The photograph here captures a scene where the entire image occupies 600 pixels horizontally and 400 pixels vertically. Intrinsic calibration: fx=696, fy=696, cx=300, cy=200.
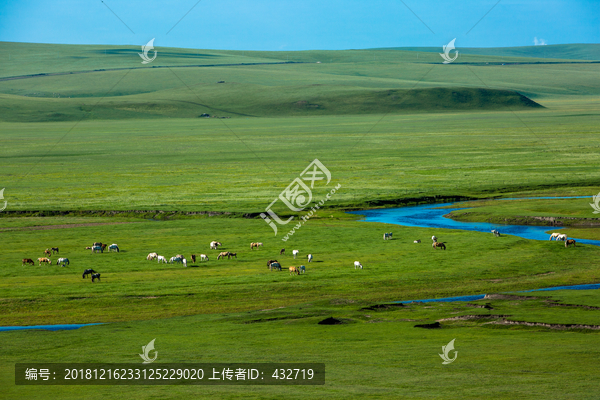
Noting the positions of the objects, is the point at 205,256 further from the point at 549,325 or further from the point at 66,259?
the point at 549,325

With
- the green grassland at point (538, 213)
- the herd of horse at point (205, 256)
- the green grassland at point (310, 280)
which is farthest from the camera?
the green grassland at point (538, 213)

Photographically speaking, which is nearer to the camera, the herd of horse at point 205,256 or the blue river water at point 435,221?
the herd of horse at point 205,256

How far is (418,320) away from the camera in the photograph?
89.4 feet

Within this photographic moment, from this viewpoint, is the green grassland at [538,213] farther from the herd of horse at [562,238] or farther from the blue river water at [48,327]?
the blue river water at [48,327]

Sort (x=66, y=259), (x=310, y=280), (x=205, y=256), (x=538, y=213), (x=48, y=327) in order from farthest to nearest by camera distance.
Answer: (x=538, y=213), (x=205, y=256), (x=66, y=259), (x=310, y=280), (x=48, y=327)

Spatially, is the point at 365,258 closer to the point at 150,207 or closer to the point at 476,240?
the point at 476,240

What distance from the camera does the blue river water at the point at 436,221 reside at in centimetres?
4788

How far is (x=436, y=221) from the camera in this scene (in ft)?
175

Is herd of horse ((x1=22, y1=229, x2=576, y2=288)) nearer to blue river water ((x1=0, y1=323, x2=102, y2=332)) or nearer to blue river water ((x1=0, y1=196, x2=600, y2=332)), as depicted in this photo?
blue river water ((x1=0, y1=196, x2=600, y2=332))

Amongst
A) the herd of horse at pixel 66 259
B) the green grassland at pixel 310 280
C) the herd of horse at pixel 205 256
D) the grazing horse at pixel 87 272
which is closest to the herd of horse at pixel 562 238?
the herd of horse at pixel 205 256

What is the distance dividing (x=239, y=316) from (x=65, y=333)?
6.81 meters

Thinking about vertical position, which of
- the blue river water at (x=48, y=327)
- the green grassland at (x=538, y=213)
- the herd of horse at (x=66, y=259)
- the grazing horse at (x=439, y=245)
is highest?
the green grassland at (x=538, y=213)

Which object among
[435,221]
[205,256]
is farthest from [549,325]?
[435,221]

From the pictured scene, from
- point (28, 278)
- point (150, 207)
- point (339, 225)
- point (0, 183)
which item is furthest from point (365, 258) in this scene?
point (0, 183)
